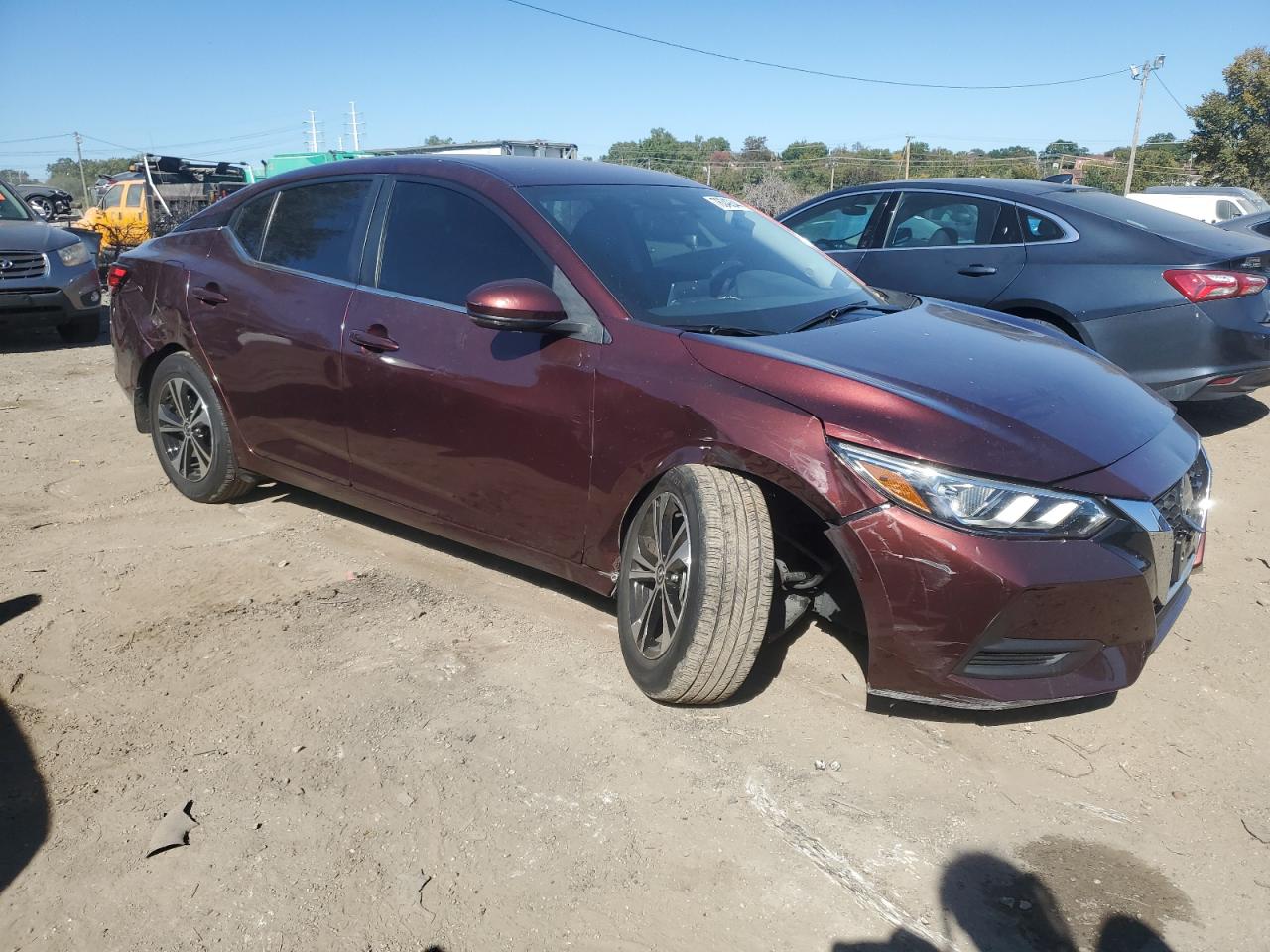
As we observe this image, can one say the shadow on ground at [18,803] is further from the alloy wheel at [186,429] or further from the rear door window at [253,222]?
the rear door window at [253,222]

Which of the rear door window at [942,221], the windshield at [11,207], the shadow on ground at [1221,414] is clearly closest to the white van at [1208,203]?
the shadow on ground at [1221,414]

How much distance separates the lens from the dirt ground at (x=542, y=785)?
7.44 feet

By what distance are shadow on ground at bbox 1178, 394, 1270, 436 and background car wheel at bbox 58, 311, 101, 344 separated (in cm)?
958

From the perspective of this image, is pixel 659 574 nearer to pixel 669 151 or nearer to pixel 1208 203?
pixel 1208 203

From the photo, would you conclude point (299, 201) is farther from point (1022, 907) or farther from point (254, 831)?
point (1022, 907)

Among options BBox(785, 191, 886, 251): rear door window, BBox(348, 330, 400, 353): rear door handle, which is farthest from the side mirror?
BBox(785, 191, 886, 251): rear door window

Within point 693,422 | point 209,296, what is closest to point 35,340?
point 209,296

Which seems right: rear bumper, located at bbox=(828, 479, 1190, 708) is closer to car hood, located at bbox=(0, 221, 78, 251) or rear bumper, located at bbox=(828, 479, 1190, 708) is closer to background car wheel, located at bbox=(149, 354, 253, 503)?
background car wheel, located at bbox=(149, 354, 253, 503)

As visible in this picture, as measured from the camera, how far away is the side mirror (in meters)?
3.14

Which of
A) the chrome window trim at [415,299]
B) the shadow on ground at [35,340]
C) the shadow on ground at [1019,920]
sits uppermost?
the chrome window trim at [415,299]

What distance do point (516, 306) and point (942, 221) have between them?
4085 mm

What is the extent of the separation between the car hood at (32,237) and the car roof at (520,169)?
20.9 feet

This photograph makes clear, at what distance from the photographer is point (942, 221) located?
631cm

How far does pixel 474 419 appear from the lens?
3465mm
